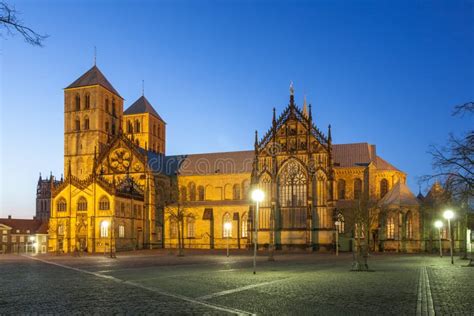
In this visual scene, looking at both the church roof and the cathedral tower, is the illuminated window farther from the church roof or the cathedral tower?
the cathedral tower

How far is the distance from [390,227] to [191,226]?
108 ft

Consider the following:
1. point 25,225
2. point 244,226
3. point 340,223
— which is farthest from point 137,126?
point 340,223

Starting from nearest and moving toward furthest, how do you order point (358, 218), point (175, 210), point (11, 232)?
point (358, 218)
point (175, 210)
point (11, 232)

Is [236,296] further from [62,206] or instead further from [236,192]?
[236,192]

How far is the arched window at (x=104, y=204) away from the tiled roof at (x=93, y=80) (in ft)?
85.6

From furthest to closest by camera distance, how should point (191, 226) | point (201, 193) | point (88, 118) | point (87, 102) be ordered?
point (87, 102), point (88, 118), point (201, 193), point (191, 226)

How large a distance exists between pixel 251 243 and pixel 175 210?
16.4m

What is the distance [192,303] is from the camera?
18.4 metres

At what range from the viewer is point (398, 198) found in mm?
78438

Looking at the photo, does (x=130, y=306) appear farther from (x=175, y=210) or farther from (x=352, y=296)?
(x=175, y=210)

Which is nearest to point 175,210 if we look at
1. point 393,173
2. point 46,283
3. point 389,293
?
point 393,173

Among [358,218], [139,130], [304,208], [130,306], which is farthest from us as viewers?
[139,130]

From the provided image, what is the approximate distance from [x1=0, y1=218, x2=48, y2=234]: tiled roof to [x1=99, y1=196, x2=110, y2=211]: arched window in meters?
65.0

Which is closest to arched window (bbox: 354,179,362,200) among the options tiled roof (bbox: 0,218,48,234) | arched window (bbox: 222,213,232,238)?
arched window (bbox: 222,213,232,238)
